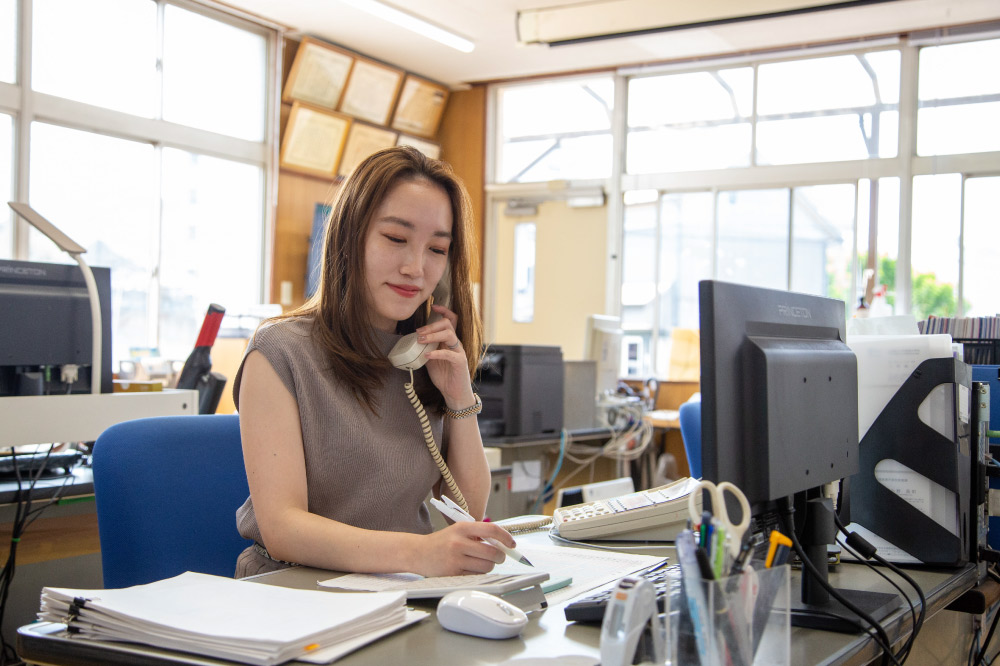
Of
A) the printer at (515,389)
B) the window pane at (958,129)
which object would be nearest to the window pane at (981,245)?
the window pane at (958,129)

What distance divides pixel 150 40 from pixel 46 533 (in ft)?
12.3

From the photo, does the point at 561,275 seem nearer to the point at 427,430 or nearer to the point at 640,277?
the point at 640,277

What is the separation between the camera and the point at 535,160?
6.84m

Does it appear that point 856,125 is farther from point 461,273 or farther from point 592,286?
point 461,273

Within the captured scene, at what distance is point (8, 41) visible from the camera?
452 centimetres

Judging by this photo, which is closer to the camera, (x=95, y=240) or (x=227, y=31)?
(x=95, y=240)

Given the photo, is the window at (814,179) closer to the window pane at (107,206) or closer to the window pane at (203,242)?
the window pane at (203,242)

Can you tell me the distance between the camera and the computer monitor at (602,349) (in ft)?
14.8

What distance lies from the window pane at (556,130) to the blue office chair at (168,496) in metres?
5.28

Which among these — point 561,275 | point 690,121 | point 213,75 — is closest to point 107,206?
point 213,75

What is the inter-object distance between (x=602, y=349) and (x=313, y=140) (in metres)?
2.68

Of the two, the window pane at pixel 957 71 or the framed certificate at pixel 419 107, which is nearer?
the window pane at pixel 957 71

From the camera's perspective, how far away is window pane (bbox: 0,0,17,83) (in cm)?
448

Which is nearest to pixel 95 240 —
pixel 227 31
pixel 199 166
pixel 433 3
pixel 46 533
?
pixel 199 166
